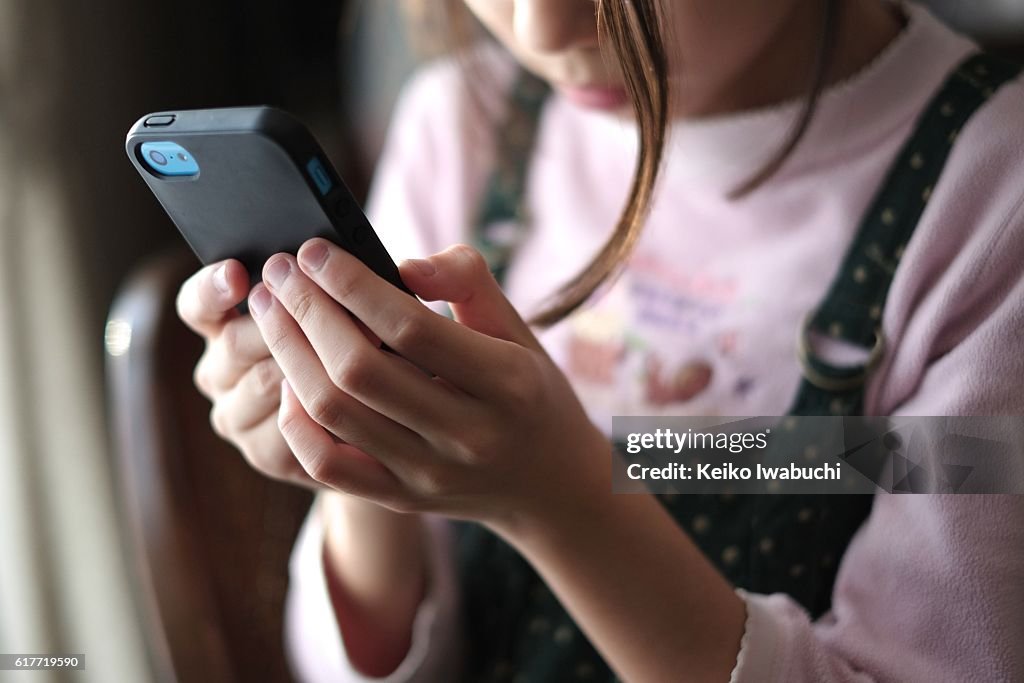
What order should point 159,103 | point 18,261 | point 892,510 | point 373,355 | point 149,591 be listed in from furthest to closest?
point 159,103
point 18,261
point 149,591
point 892,510
point 373,355

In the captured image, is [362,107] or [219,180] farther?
[362,107]

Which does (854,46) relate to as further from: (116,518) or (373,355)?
(116,518)

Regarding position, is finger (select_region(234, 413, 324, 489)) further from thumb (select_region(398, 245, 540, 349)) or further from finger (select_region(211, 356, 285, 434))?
thumb (select_region(398, 245, 540, 349))

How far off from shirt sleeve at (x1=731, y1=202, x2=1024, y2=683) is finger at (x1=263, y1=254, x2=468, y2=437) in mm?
196

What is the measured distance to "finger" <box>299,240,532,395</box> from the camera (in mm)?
338

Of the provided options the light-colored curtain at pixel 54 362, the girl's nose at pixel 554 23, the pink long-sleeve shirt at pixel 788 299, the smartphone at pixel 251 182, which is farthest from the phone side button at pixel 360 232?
the light-colored curtain at pixel 54 362

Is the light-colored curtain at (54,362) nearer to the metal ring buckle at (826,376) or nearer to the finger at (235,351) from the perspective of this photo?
the finger at (235,351)

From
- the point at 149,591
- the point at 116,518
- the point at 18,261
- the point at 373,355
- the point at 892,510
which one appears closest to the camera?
the point at 373,355

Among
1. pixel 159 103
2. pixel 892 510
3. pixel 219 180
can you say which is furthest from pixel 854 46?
pixel 159 103

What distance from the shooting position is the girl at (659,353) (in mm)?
373

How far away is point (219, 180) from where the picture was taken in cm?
35

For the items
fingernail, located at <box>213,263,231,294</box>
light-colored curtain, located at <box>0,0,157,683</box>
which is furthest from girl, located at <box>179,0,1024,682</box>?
light-colored curtain, located at <box>0,0,157,683</box>

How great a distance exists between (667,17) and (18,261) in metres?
0.75

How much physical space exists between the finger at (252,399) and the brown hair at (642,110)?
6.6 inches
